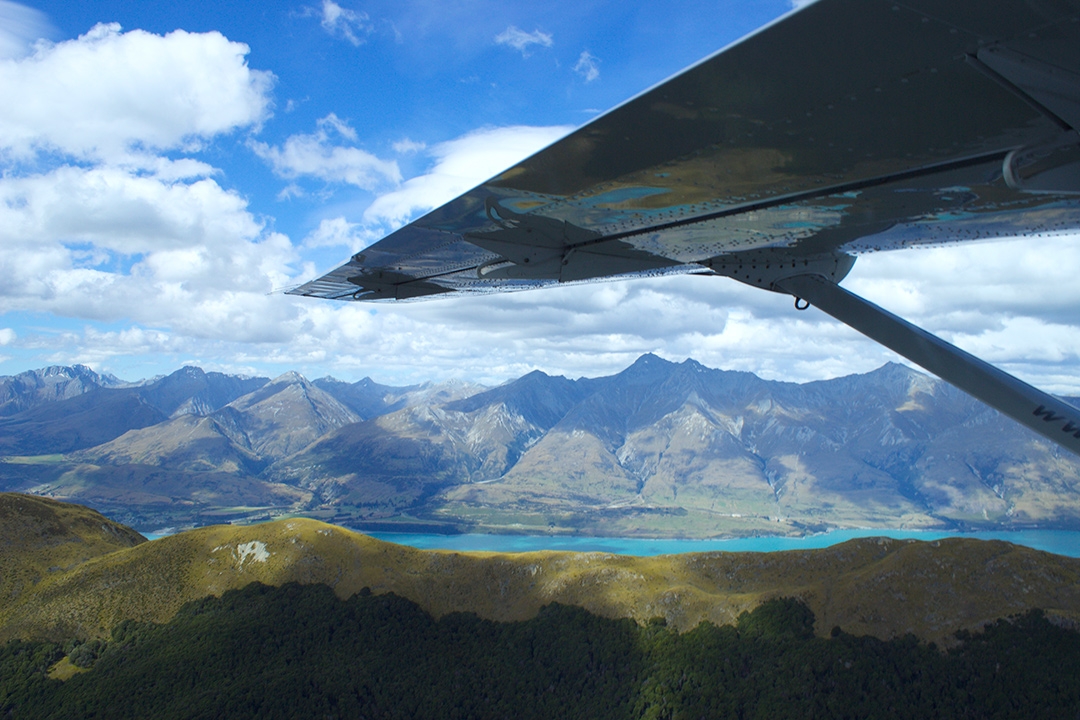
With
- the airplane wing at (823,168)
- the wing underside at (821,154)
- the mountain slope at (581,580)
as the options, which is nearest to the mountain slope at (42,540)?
the mountain slope at (581,580)

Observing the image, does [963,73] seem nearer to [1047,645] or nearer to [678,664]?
[678,664]

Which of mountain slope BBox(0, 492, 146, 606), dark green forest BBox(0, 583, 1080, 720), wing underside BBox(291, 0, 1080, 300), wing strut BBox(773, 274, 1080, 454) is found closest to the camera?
wing underside BBox(291, 0, 1080, 300)

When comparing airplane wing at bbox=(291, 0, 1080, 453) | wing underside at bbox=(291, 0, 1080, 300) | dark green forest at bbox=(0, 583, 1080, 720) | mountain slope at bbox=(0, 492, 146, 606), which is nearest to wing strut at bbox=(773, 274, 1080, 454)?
airplane wing at bbox=(291, 0, 1080, 453)

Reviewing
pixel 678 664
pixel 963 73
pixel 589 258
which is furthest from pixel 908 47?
pixel 678 664

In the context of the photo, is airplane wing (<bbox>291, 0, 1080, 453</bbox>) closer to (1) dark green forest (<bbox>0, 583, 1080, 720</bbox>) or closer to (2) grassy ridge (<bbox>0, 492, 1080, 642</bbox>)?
(1) dark green forest (<bbox>0, 583, 1080, 720</bbox>)

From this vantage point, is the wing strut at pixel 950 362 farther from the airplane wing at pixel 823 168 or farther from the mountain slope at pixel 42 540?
the mountain slope at pixel 42 540
